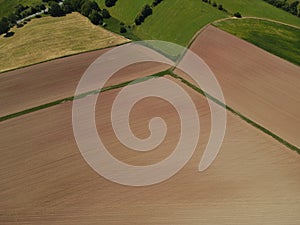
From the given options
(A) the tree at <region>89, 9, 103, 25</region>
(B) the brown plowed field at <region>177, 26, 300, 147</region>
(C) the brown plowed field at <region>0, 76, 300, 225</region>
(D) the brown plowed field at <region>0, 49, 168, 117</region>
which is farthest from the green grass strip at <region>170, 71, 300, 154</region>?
(A) the tree at <region>89, 9, 103, 25</region>

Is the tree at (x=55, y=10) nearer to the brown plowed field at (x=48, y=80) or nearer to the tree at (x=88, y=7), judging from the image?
the tree at (x=88, y=7)

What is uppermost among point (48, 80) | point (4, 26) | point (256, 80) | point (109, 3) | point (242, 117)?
point (256, 80)

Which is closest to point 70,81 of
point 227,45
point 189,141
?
point 189,141

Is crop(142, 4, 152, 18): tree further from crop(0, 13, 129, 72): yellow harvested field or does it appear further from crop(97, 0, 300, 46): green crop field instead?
crop(0, 13, 129, 72): yellow harvested field

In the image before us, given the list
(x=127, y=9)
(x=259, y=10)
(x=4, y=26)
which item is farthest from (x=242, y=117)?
(x=4, y=26)

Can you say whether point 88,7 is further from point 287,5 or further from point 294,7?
point 294,7

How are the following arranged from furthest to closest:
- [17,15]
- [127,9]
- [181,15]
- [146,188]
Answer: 1. [127,9]
2. [17,15]
3. [181,15]
4. [146,188]

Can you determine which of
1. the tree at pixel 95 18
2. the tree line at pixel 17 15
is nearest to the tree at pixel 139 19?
the tree at pixel 95 18

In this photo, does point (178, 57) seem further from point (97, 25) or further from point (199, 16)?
point (97, 25)
